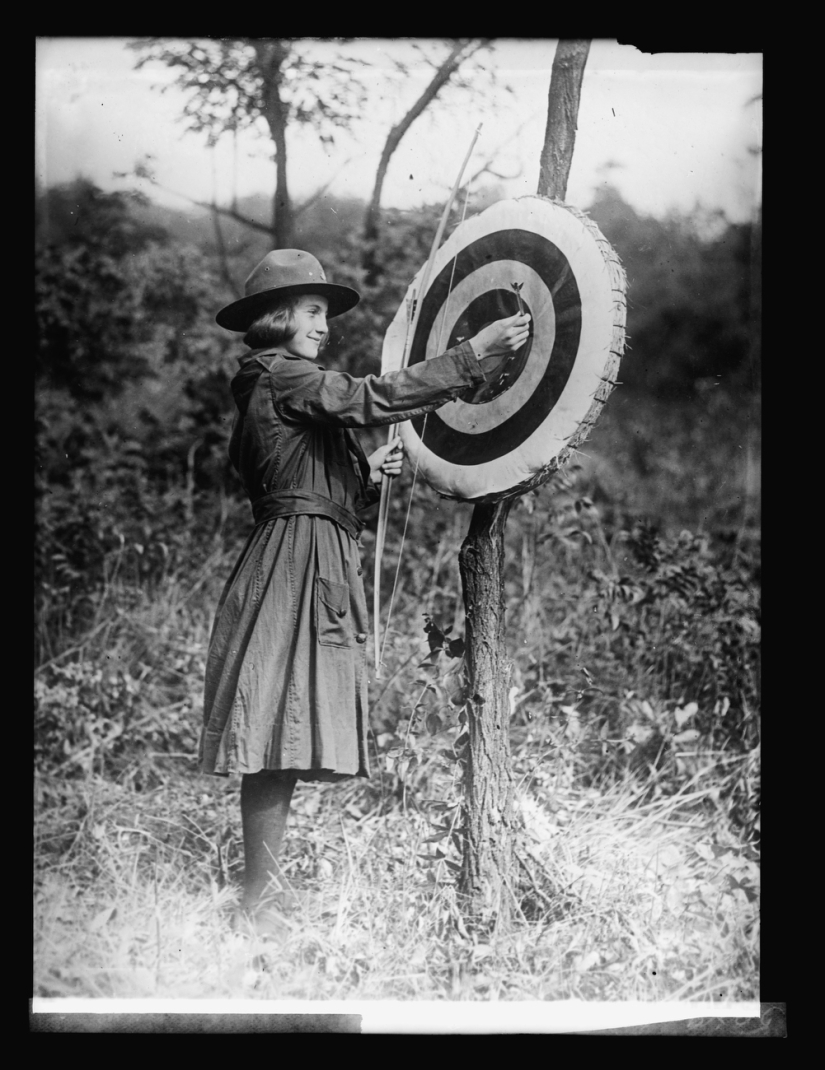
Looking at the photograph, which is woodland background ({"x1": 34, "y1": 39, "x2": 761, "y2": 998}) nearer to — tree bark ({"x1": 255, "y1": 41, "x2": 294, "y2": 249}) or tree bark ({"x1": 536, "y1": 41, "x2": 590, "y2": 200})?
tree bark ({"x1": 255, "y1": 41, "x2": 294, "y2": 249})

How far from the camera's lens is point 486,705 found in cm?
338

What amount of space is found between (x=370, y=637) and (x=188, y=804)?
2.61ft

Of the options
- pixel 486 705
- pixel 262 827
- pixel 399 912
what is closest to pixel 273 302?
pixel 486 705

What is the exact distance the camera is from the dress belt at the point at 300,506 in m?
3.28

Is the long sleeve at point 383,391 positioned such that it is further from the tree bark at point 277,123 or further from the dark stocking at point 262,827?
the dark stocking at point 262,827

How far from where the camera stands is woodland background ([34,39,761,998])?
11.0ft

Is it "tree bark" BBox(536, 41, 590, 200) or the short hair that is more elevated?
"tree bark" BBox(536, 41, 590, 200)

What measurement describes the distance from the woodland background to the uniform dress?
1.23 feet

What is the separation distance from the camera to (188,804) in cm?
363

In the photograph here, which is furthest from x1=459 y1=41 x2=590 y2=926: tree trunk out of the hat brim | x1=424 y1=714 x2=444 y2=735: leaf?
the hat brim

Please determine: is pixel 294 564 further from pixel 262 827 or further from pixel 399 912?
pixel 399 912

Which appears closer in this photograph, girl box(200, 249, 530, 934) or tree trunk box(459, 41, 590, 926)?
girl box(200, 249, 530, 934)

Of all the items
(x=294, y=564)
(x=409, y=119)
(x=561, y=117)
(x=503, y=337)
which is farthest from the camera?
(x=409, y=119)

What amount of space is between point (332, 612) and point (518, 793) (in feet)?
2.69
